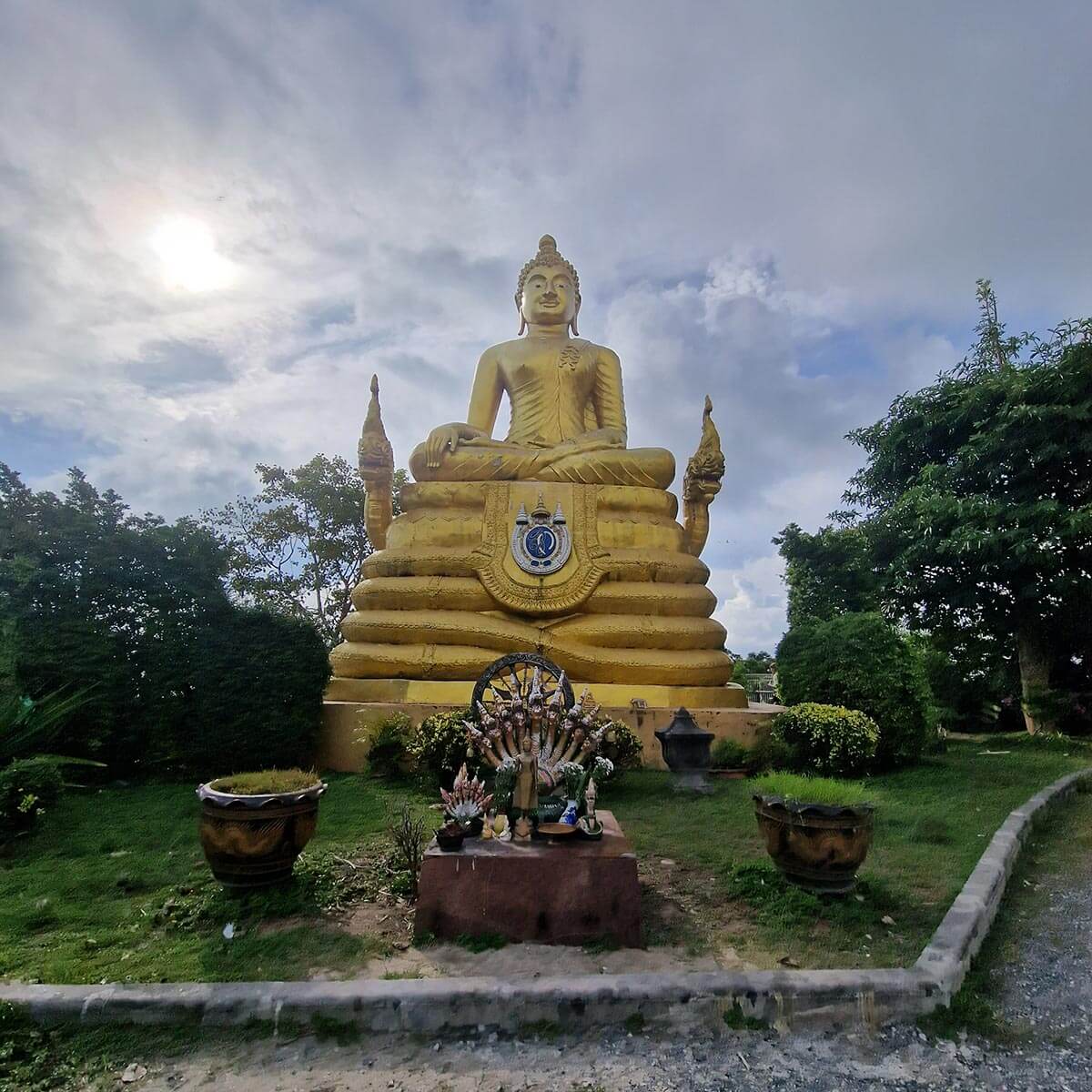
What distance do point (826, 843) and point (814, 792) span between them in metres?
0.37

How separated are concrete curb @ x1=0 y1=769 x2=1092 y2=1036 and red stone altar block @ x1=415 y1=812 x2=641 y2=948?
0.70 m

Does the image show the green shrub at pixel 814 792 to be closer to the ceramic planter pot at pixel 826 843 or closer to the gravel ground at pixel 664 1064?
the ceramic planter pot at pixel 826 843

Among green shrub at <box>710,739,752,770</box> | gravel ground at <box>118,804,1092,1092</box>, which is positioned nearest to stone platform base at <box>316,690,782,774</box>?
green shrub at <box>710,739,752,770</box>

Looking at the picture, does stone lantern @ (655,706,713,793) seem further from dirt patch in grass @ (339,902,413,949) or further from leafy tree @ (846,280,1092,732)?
leafy tree @ (846,280,1092,732)

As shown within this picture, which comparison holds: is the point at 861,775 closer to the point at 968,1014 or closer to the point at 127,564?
the point at 968,1014

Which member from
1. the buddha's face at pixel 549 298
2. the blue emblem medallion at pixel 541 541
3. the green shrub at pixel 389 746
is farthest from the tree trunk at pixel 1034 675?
the green shrub at pixel 389 746

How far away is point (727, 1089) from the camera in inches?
120

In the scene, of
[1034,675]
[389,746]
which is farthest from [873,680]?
[1034,675]

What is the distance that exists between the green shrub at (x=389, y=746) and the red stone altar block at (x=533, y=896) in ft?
16.3

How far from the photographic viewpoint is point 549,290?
15.6 meters

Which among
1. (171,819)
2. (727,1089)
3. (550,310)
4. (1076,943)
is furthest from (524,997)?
(550,310)

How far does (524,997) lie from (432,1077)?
54cm

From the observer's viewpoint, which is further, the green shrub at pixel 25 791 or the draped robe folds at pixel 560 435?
the draped robe folds at pixel 560 435

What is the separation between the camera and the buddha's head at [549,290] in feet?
51.1
